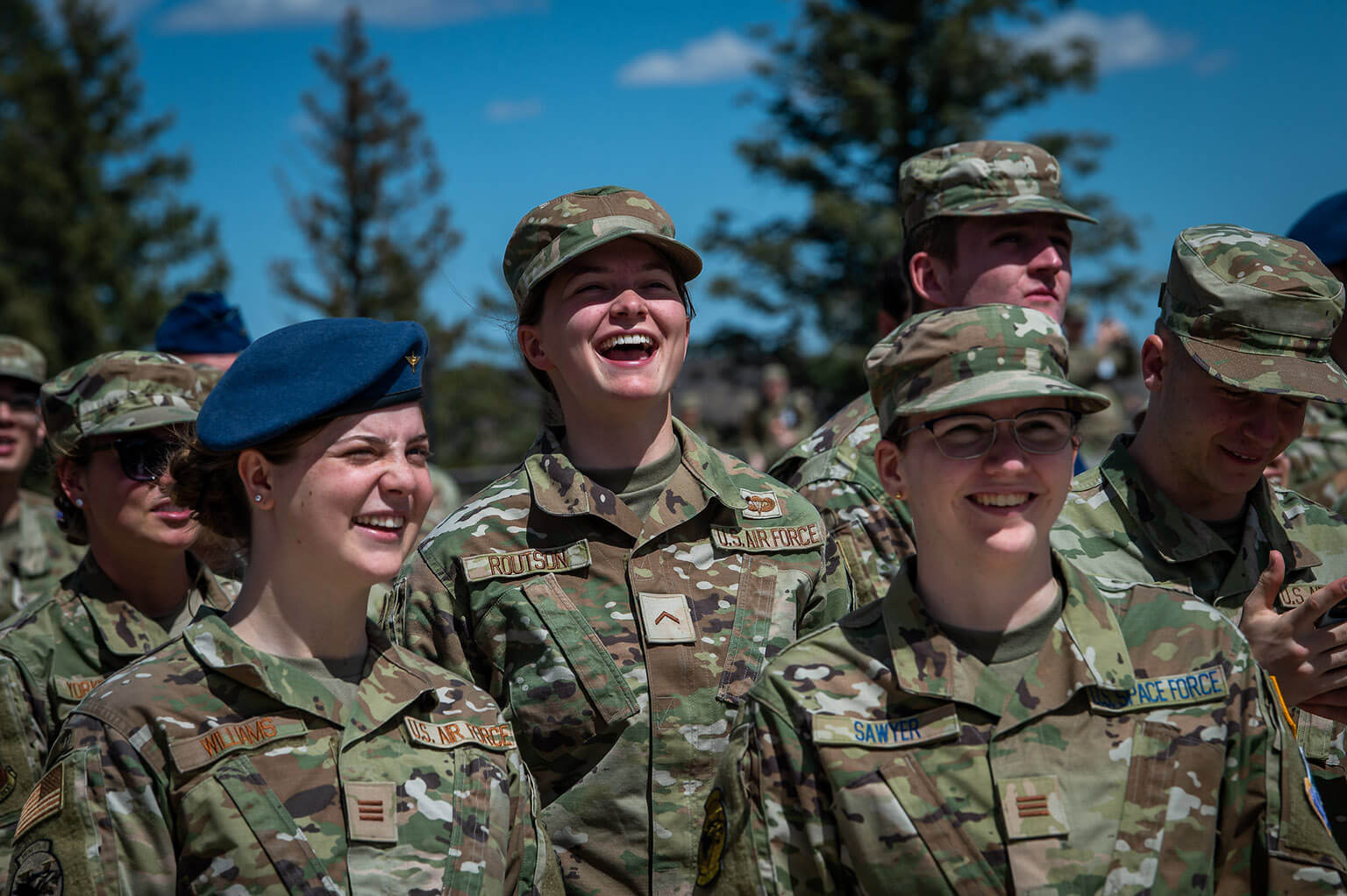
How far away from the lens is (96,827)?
2.57 metres

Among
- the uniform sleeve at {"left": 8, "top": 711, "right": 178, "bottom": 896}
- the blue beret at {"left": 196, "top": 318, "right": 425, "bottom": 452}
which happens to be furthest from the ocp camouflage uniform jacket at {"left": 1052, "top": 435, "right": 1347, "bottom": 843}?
the uniform sleeve at {"left": 8, "top": 711, "right": 178, "bottom": 896}

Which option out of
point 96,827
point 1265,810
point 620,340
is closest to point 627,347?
point 620,340

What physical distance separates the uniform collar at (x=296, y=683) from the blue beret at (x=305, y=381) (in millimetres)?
405

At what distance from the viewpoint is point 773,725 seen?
106 inches

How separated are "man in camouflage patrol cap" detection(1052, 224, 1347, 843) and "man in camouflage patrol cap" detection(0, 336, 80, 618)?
567 centimetres

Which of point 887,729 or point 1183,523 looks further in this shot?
point 1183,523

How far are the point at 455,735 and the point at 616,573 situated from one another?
0.84 meters

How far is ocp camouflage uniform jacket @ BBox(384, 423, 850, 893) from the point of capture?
345 cm

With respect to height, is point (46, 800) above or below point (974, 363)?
below

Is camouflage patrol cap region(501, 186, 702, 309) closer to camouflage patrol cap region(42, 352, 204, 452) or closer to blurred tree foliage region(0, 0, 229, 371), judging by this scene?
camouflage patrol cap region(42, 352, 204, 452)

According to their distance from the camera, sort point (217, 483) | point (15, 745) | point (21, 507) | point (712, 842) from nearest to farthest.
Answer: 1. point (712, 842)
2. point (217, 483)
3. point (15, 745)
4. point (21, 507)

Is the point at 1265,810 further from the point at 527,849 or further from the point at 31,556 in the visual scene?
the point at 31,556

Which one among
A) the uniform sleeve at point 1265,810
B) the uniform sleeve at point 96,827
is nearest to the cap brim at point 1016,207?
the uniform sleeve at point 1265,810

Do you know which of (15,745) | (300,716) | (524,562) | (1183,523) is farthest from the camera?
(15,745)
